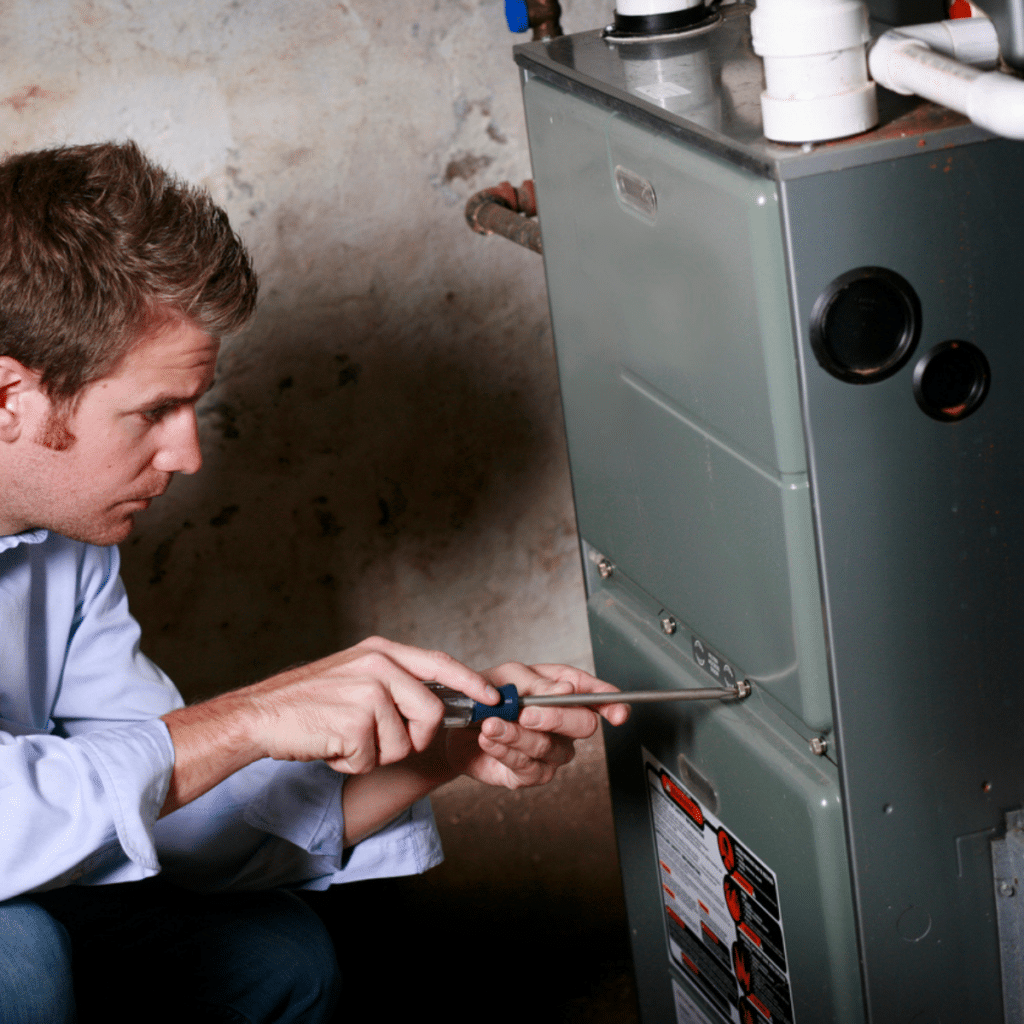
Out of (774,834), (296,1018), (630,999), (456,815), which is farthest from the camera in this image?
(456,815)

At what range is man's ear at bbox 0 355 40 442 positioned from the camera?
113 cm

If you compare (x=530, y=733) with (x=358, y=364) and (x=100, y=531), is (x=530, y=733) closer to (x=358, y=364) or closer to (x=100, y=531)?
(x=100, y=531)

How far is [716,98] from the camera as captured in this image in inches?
37.7

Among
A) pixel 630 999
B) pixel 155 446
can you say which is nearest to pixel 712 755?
pixel 155 446

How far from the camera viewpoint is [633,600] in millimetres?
1288

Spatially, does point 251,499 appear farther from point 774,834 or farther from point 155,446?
point 774,834

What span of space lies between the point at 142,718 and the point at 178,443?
13.2 inches

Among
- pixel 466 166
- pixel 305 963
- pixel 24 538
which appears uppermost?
pixel 466 166

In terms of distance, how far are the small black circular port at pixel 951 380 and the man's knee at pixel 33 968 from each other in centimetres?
81

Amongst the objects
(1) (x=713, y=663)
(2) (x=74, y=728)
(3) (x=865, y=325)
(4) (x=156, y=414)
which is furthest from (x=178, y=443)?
(3) (x=865, y=325)

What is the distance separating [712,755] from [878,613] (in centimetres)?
29

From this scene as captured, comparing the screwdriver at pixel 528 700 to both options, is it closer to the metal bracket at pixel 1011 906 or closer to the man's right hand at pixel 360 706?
the man's right hand at pixel 360 706

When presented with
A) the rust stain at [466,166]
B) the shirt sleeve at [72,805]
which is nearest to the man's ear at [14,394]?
the shirt sleeve at [72,805]

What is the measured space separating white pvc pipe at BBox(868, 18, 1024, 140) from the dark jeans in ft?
3.24
